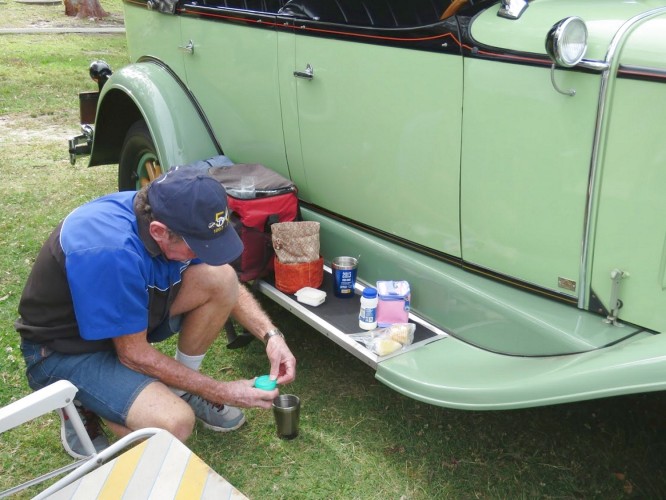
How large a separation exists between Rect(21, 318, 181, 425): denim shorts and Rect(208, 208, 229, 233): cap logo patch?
59 centimetres

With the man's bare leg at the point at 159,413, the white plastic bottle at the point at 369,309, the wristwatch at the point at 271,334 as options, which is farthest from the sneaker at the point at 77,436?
the white plastic bottle at the point at 369,309

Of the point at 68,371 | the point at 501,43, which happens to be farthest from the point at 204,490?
the point at 501,43

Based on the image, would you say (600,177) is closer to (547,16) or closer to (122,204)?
(547,16)

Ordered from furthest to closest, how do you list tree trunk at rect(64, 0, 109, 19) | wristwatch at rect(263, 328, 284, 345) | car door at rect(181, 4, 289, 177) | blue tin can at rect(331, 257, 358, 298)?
tree trunk at rect(64, 0, 109, 19)
car door at rect(181, 4, 289, 177)
blue tin can at rect(331, 257, 358, 298)
wristwatch at rect(263, 328, 284, 345)

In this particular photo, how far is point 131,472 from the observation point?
201cm

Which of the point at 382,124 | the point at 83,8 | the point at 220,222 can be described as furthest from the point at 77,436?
the point at 83,8

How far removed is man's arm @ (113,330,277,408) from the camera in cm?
241

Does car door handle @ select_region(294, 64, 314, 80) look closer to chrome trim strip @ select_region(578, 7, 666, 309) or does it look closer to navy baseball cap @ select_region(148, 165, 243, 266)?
navy baseball cap @ select_region(148, 165, 243, 266)

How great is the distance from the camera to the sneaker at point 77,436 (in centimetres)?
254

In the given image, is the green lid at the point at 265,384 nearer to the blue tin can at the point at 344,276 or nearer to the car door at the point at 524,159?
the blue tin can at the point at 344,276

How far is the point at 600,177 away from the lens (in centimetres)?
206

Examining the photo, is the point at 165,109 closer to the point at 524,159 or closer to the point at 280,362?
the point at 280,362

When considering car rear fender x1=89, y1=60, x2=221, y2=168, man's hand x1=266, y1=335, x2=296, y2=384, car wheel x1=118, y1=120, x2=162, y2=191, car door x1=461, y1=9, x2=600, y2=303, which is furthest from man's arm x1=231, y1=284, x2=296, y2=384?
car wheel x1=118, y1=120, x2=162, y2=191

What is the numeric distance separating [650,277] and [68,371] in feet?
6.04
